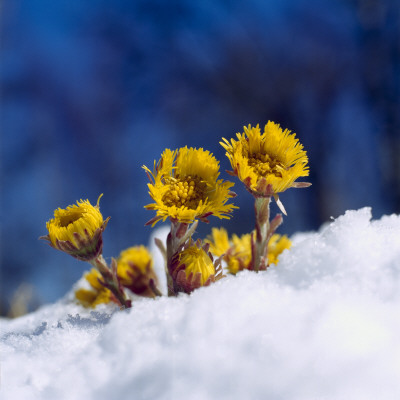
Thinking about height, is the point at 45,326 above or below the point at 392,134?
below

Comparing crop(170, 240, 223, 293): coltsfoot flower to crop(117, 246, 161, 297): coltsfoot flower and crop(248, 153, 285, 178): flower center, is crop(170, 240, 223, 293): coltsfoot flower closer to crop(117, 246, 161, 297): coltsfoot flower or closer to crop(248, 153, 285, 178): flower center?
crop(248, 153, 285, 178): flower center

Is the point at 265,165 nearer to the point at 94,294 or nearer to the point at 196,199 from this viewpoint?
the point at 196,199

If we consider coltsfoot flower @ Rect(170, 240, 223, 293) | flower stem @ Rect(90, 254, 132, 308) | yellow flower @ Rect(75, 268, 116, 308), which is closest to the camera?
coltsfoot flower @ Rect(170, 240, 223, 293)

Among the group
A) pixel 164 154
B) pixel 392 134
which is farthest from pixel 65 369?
pixel 392 134

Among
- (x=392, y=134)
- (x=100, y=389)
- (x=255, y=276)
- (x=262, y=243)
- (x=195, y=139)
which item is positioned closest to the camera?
(x=100, y=389)

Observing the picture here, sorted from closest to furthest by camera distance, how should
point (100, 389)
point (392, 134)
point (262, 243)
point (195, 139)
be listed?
point (100, 389) → point (262, 243) → point (392, 134) → point (195, 139)

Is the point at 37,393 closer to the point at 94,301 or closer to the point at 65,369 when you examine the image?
the point at 65,369

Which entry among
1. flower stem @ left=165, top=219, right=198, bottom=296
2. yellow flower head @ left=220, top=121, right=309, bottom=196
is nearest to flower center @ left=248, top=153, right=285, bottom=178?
yellow flower head @ left=220, top=121, right=309, bottom=196

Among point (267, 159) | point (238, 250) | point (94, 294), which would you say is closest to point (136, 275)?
point (94, 294)
